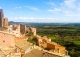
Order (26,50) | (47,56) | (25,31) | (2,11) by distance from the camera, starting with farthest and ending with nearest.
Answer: (25,31), (2,11), (26,50), (47,56)

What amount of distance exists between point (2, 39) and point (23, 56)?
2916mm

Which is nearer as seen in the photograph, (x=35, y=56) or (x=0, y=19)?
(x=35, y=56)

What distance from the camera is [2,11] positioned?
115ft

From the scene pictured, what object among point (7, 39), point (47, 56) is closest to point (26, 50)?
point (7, 39)

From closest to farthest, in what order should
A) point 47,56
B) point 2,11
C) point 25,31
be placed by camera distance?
point 47,56
point 2,11
point 25,31

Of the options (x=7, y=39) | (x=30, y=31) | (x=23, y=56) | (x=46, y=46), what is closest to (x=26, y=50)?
(x=23, y=56)

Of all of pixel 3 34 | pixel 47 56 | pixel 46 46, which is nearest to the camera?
pixel 47 56

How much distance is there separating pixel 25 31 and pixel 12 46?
20.4 metres

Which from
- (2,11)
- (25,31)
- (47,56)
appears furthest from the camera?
Result: (25,31)

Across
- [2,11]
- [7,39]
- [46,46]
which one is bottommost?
[46,46]

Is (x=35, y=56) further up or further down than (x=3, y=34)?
A: further down

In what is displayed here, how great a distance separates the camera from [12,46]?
17.6 m

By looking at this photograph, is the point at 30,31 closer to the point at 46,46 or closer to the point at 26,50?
the point at 46,46

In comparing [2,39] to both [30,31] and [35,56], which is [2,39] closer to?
[35,56]
